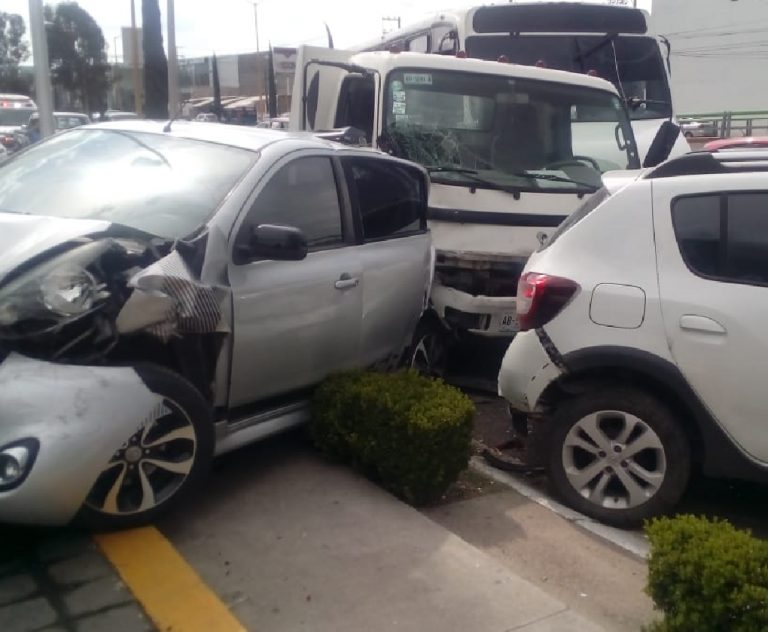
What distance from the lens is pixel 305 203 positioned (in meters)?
5.24

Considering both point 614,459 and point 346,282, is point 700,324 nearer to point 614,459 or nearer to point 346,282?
point 614,459

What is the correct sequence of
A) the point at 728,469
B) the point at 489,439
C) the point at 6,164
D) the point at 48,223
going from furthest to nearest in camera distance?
the point at 489,439, the point at 6,164, the point at 728,469, the point at 48,223

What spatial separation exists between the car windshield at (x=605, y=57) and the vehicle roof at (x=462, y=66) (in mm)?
1590

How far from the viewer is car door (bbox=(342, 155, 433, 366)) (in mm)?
5648

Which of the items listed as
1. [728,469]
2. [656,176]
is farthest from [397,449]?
[656,176]

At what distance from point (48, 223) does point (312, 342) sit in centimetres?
148

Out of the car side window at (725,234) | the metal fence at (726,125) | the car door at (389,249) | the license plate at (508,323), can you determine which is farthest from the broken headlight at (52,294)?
the metal fence at (726,125)

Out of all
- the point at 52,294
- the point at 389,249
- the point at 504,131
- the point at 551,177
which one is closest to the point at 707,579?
the point at 52,294

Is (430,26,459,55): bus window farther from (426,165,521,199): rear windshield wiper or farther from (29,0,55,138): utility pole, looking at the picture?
(29,0,55,138): utility pole

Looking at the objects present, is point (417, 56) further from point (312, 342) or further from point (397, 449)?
point (397, 449)

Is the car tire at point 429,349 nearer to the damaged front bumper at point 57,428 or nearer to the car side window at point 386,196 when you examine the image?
the car side window at point 386,196

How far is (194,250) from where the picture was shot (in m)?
4.33

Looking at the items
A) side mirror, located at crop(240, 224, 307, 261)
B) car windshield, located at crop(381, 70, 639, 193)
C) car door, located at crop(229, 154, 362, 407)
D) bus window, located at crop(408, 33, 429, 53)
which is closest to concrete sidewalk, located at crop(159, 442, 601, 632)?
car door, located at crop(229, 154, 362, 407)

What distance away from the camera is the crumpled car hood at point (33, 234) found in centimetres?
395
